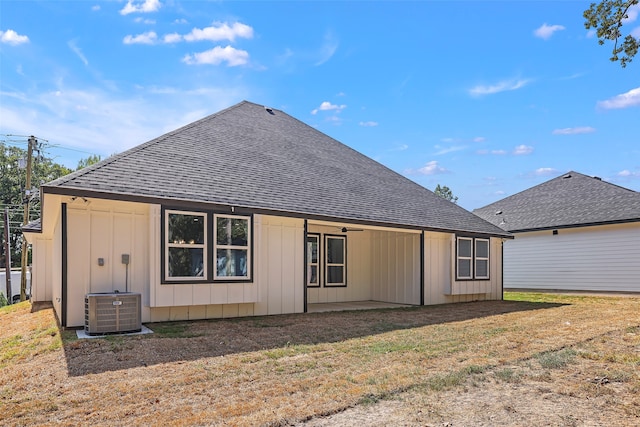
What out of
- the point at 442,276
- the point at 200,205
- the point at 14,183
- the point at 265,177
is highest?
the point at 14,183

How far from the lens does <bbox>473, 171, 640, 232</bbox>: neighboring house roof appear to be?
1686 centimetres

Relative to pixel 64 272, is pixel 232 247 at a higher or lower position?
higher

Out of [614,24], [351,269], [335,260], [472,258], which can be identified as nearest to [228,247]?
[335,260]

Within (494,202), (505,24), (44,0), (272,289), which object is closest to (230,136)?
(272,289)

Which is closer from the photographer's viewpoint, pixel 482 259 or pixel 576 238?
pixel 482 259

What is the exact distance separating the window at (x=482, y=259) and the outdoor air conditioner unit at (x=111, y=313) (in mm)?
10315

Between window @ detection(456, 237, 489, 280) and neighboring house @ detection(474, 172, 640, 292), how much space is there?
5483 millimetres

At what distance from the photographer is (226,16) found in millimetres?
12094

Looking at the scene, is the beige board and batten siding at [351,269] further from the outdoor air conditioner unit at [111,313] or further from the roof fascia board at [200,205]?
the outdoor air conditioner unit at [111,313]

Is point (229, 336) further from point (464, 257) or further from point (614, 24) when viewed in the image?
point (464, 257)

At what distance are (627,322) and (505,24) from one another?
29.0ft

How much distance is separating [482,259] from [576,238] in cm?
599

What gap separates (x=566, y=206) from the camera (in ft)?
62.8

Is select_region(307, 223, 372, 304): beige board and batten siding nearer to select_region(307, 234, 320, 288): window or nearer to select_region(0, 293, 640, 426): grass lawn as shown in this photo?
select_region(307, 234, 320, 288): window
